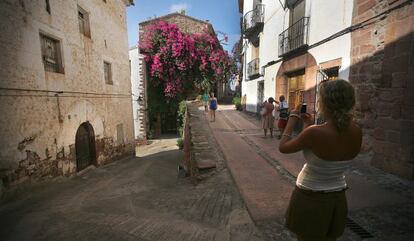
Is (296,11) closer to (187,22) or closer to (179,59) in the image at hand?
(179,59)

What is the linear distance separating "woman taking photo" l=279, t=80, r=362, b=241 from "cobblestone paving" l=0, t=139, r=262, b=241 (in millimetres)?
981

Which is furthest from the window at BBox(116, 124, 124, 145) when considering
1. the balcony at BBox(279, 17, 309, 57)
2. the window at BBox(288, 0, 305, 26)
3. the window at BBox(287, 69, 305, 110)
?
the window at BBox(288, 0, 305, 26)

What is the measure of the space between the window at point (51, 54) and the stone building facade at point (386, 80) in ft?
26.9

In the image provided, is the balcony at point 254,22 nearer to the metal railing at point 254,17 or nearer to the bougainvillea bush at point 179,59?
the metal railing at point 254,17

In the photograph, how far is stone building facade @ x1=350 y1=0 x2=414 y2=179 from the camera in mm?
3959

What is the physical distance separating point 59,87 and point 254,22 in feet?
32.5

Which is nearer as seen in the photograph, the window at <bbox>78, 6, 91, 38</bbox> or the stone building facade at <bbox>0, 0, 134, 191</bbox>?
the stone building facade at <bbox>0, 0, 134, 191</bbox>

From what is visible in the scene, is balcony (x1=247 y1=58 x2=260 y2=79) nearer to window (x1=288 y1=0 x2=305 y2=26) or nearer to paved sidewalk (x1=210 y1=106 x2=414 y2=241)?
window (x1=288 y1=0 x2=305 y2=26)

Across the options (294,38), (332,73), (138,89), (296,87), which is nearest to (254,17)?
(294,38)

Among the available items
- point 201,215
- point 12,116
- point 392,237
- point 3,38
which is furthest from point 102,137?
point 392,237

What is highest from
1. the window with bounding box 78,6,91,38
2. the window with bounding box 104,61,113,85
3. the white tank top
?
the window with bounding box 78,6,91,38

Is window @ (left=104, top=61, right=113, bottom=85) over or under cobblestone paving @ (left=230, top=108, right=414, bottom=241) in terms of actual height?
over

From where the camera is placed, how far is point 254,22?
40.2 feet

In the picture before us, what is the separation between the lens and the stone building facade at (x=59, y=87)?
5176 millimetres
